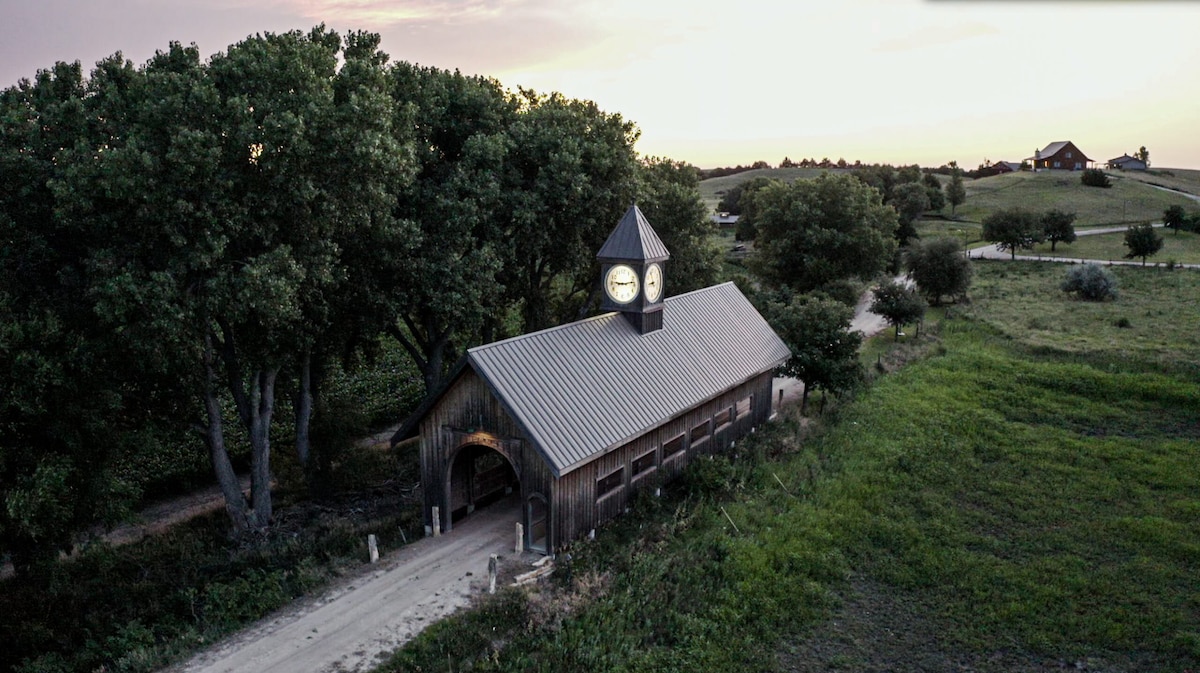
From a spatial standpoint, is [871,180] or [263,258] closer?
[263,258]

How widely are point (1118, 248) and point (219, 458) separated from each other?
85.8 metres

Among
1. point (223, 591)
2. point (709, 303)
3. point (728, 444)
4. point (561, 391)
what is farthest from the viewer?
point (709, 303)

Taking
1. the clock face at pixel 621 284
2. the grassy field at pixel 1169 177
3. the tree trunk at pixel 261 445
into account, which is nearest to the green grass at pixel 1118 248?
Result: the grassy field at pixel 1169 177

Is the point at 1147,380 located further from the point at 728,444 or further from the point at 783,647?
the point at 783,647

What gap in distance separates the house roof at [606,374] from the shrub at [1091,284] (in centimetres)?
3882

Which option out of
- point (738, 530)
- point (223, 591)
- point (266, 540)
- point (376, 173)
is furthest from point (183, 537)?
point (738, 530)

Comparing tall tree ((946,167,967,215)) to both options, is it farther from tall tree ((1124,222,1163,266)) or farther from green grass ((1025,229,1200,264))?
tall tree ((1124,222,1163,266))

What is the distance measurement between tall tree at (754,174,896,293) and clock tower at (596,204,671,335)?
28.2 m

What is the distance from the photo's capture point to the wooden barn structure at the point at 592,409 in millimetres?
19938

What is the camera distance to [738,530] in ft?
71.2

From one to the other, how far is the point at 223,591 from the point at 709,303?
19.3 m

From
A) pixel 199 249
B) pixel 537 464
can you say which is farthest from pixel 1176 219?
pixel 199 249

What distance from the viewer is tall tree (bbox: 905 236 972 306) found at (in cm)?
5553

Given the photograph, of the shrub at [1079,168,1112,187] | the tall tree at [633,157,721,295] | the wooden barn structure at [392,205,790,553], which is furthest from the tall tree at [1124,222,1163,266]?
the wooden barn structure at [392,205,790,553]
